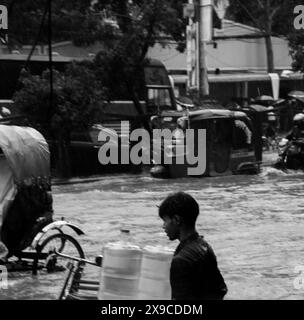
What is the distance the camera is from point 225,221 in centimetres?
1433

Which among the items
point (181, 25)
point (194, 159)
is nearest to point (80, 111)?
point (194, 159)

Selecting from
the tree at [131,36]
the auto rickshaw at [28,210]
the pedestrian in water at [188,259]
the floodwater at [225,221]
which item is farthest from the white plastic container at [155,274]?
the tree at [131,36]

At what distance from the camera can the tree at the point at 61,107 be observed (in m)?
22.4

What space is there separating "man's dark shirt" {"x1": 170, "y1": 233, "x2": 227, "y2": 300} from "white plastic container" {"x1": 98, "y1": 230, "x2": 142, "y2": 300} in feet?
1.80

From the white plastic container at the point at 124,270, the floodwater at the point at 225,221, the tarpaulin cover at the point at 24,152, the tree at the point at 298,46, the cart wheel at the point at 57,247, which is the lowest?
the floodwater at the point at 225,221

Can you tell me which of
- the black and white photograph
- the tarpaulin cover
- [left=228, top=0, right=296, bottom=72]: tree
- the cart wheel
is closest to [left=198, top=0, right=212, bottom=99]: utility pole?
the black and white photograph

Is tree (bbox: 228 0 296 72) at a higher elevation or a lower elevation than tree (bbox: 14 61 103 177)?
higher

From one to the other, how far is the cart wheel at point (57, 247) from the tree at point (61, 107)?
40.9 feet

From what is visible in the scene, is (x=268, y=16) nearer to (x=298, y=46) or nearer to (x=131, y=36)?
(x=298, y=46)

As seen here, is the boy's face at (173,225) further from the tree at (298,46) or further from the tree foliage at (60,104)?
the tree at (298,46)

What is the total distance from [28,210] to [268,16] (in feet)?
107

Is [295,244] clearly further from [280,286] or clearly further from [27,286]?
[27,286]

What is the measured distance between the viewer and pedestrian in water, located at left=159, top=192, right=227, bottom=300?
467cm

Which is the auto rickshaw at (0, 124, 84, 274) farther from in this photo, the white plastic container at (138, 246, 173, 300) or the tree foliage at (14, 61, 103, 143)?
the tree foliage at (14, 61, 103, 143)
